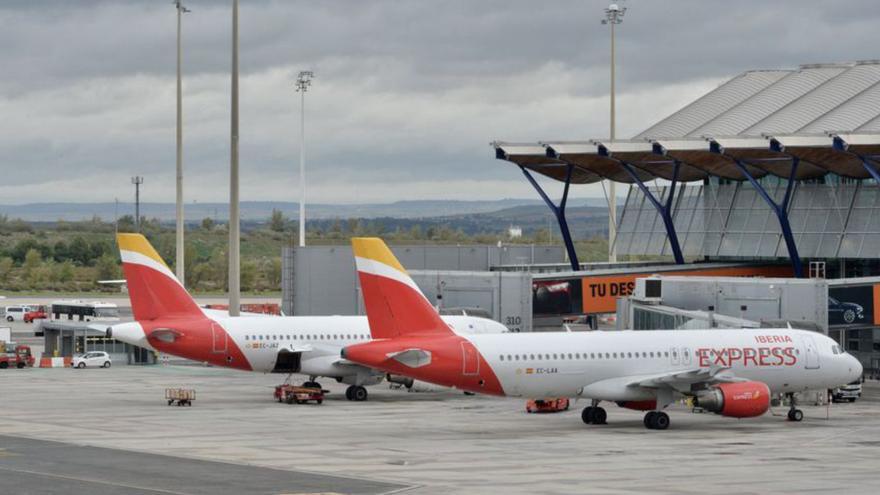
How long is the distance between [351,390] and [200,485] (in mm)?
31387

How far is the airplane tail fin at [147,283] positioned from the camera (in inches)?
2857

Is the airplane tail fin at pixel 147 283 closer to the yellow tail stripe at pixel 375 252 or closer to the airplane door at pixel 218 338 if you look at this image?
the airplane door at pixel 218 338

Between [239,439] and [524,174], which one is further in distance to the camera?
[524,174]

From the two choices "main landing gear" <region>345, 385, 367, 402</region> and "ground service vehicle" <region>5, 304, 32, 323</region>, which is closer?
"main landing gear" <region>345, 385, 367, 402</region>

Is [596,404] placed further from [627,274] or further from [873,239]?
[873,239]

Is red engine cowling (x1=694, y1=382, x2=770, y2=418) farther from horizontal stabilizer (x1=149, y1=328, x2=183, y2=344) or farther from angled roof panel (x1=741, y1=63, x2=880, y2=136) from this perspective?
angled roof panel (x1=741, y1=63, x2=880, y2=136)

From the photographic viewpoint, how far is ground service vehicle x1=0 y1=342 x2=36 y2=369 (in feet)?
338

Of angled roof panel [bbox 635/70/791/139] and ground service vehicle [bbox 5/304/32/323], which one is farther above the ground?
angled roof panel [bbox 635/70/791/139]

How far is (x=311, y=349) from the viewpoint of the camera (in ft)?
250

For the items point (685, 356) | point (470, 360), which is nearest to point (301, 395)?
point (470, 360)

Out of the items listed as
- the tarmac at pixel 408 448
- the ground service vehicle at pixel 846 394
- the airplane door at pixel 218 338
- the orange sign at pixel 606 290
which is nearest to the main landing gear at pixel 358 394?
the tarmac at pixel 408 448

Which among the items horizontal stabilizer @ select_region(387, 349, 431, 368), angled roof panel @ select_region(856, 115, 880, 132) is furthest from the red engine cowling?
angled roof panel @ select_region(856, 115, 880, 132)

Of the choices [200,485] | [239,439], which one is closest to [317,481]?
[200,485]

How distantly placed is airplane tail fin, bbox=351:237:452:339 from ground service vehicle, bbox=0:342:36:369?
48.9 m
